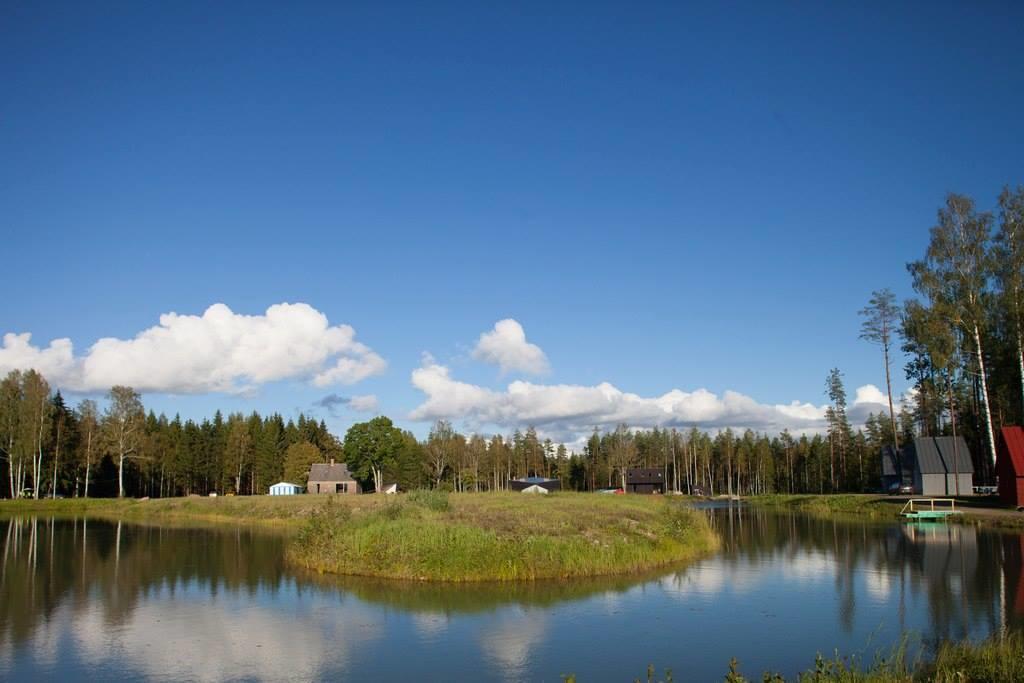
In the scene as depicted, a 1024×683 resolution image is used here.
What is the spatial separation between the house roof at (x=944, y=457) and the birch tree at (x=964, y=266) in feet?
43.0

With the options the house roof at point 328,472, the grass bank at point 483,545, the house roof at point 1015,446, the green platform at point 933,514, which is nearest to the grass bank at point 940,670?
the grass bank at point 483,545

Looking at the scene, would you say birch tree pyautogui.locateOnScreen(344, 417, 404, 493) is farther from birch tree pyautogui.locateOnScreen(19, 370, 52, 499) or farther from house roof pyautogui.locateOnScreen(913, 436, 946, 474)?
house roof pyautogui.locateOnScreen(913, 436, 946, 474)

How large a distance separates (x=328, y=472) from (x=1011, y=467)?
67.2 meters

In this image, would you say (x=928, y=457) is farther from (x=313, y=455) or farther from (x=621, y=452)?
(x=313, y=455)

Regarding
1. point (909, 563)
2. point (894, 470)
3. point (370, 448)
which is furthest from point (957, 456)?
point (370, 448)

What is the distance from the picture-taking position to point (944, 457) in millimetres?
56375

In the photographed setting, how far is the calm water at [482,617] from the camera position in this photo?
45.4 feet

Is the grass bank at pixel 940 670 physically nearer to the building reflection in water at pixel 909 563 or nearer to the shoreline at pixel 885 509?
the building reflection in water at pixel 909 563

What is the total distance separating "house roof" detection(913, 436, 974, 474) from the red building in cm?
1152

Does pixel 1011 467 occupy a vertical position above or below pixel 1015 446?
below

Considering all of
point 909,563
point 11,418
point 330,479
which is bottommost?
point 909,563

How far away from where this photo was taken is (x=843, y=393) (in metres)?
85.6

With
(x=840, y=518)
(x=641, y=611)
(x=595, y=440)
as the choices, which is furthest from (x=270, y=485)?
A: (x=641, y=611)

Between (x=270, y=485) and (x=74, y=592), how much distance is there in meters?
72.1
